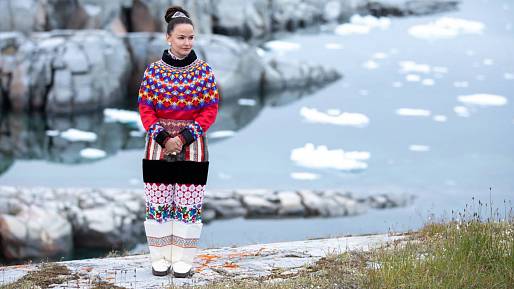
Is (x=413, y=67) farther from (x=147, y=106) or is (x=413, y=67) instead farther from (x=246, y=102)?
(x=147, y=106)

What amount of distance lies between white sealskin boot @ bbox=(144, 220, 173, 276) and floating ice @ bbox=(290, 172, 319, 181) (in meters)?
12.0

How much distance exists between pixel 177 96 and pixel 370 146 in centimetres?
1451

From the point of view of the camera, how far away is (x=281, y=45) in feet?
90.2

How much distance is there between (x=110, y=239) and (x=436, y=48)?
16382mm

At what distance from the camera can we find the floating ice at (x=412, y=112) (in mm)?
21609

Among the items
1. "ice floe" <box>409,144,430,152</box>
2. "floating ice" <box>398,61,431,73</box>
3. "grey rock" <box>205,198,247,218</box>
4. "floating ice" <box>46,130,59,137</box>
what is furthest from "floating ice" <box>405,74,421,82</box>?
"grey rock" <box>205,198,247,218</box>

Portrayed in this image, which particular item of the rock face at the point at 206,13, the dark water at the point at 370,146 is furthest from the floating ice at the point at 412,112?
the rock face at the point at 206,13

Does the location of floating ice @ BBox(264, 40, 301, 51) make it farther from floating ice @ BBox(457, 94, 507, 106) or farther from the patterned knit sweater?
the patterned knit sweater

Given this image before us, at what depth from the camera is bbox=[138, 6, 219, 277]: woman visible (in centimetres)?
496

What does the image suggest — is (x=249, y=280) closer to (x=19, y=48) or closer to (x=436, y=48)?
(x=19, y=48)

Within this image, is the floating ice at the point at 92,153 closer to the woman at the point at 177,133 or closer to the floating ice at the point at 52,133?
the floating ice at the point at 52,133

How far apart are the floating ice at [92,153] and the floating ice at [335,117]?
17.2 feet

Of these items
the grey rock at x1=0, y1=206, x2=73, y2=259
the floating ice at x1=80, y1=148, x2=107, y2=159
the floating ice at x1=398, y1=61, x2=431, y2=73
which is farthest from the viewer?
the floating ice at x1=398, y1=61, x2=431, y2=73

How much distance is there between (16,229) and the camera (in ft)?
43.6
